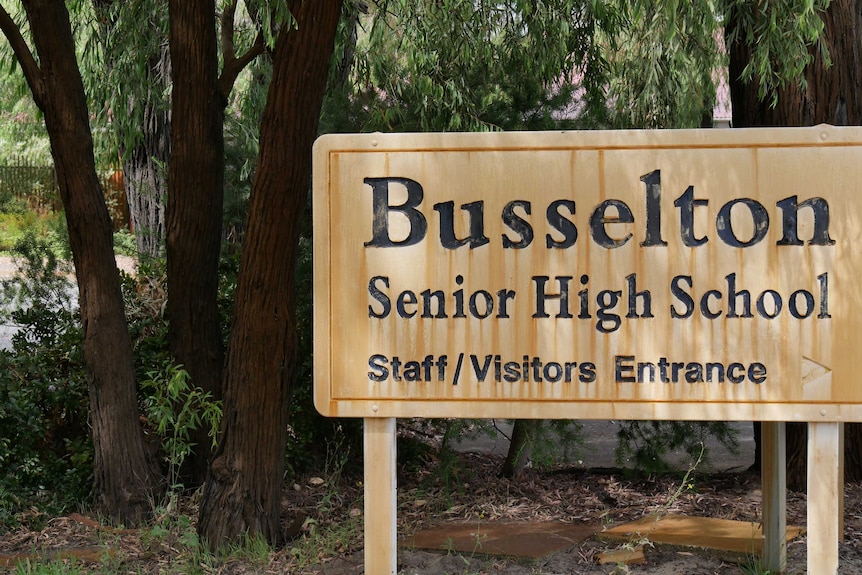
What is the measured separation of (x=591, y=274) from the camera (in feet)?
11.9

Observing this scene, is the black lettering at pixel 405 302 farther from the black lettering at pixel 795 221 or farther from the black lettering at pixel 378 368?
the black lettering at pixel 795 221

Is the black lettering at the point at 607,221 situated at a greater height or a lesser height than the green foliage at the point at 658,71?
lesser

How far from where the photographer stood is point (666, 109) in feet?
23.4

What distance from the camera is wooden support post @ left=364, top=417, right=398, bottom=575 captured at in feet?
12.3

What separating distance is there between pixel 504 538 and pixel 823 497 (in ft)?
5.89

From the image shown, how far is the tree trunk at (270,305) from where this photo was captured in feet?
A: 15.4

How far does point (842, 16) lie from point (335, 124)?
10.4ft

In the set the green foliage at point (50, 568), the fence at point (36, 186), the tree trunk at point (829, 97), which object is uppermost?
the fence at point (36, 186)

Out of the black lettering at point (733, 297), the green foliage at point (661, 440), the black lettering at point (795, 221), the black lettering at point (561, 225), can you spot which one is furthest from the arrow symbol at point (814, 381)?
the green foliage at point (661, 440)

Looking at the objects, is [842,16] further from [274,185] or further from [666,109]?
[274,185]

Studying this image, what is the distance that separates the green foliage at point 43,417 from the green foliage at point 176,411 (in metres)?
0.44

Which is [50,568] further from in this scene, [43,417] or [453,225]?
[453,225]

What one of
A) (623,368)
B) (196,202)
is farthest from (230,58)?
(623,368)

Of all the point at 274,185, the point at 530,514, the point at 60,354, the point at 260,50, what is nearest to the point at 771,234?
the point at 274,185
